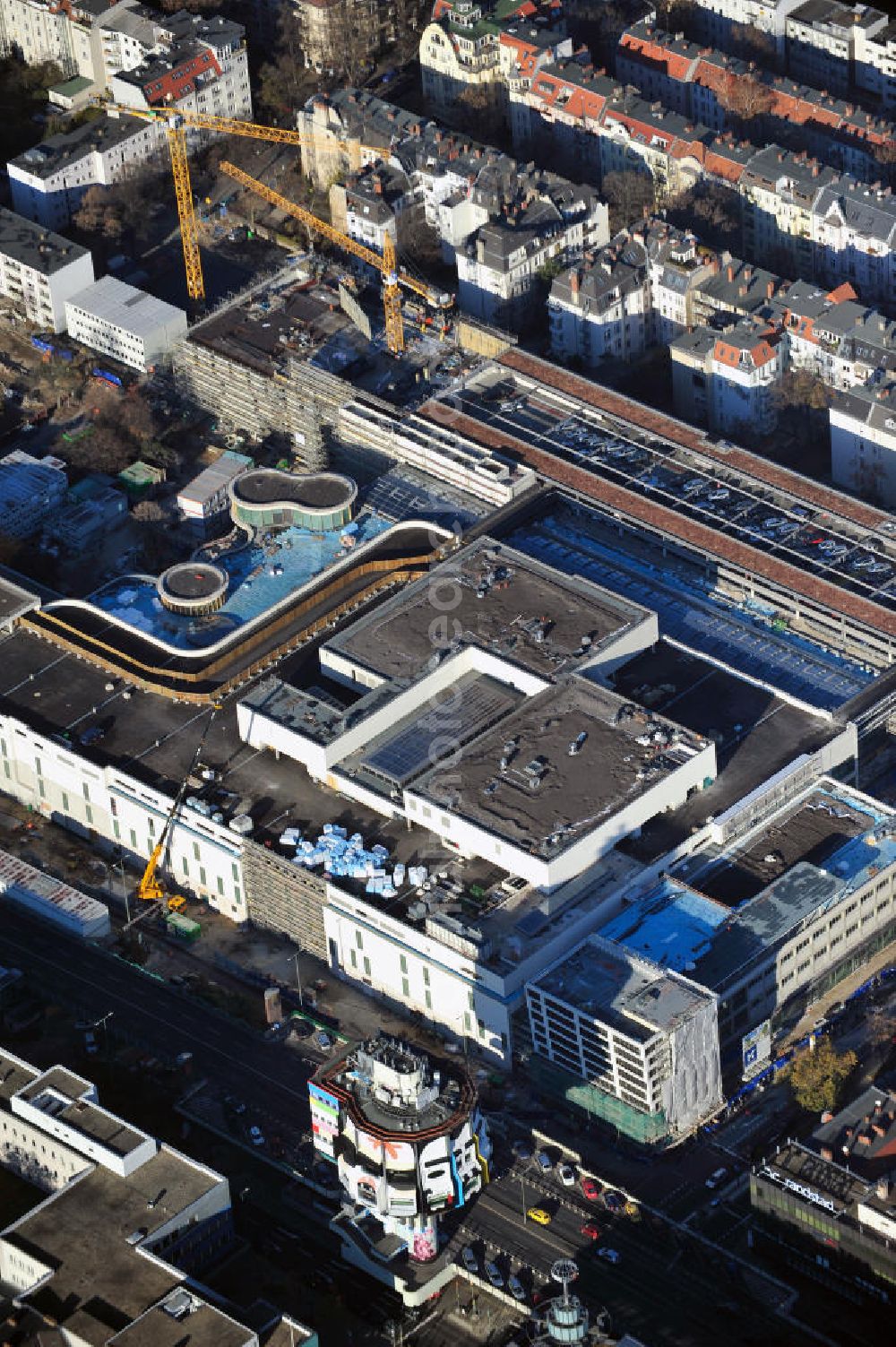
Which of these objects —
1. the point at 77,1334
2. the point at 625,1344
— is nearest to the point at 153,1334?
the point at 77,1334

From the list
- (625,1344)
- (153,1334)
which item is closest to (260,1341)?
(153,1334)

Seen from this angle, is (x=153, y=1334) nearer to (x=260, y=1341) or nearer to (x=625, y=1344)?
(x=260, y=1341)

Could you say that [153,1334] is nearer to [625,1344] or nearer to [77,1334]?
[77,1334]
